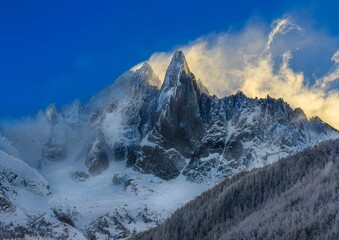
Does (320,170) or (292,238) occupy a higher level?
(320,170)

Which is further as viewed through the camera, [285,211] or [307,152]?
[307,152]

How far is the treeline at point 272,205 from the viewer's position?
99.1 metres

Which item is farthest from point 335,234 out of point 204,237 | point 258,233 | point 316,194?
point 204,237

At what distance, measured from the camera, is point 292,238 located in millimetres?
92562

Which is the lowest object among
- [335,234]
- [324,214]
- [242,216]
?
[335,234]

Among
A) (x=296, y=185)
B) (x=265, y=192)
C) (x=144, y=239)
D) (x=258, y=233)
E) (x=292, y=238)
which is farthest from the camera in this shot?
(x=144, y=239)

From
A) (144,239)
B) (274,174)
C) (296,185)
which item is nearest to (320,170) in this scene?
(296,185)

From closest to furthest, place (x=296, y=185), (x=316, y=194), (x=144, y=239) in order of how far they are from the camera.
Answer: (x=316, y=194), (x=296, y=185), (x=144, y=239)

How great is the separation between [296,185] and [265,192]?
505 inches

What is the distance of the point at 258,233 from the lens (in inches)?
4183

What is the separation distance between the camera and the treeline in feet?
325

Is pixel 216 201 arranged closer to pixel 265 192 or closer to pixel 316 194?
pixel 265 192

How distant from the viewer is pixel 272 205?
134625 millimetres

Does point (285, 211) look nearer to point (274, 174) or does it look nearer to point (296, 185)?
point (296, 185)
